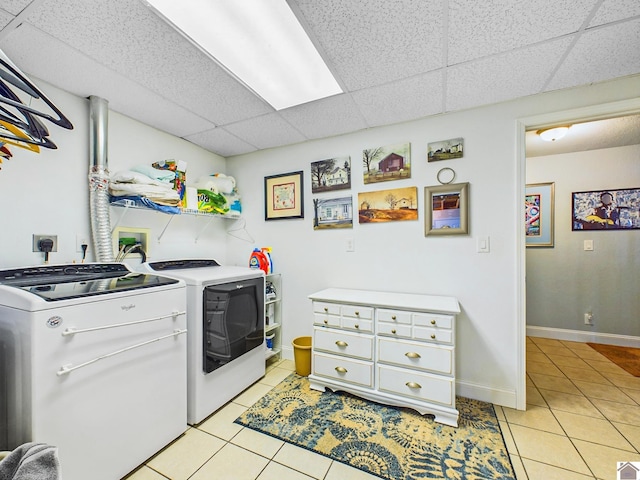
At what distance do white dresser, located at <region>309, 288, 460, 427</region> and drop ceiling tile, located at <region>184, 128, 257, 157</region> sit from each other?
5.63ft

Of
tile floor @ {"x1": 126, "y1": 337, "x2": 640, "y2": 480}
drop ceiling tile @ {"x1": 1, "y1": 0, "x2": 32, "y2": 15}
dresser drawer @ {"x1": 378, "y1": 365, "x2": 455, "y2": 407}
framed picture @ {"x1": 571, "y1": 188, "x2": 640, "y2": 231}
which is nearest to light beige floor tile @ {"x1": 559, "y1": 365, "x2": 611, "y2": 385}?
tile floor @ {"x1": 126, "y1": 337, "x2": 640, "y2": 480}

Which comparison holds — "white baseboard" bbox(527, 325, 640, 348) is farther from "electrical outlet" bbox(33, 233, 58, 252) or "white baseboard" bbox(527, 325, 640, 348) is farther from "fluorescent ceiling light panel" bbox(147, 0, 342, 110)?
"electrical outlet" bbox(33, 233, 58, 252)

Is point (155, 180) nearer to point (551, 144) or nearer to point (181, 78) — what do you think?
point (181, 78)

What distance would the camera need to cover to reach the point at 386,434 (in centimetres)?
168

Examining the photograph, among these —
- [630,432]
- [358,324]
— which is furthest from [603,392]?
[358,324]

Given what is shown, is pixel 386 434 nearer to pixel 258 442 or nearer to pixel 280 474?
pixel 280 474

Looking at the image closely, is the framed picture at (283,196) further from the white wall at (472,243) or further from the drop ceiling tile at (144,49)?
the drop ceiling tile at (144,49)

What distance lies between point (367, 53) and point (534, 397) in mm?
2712

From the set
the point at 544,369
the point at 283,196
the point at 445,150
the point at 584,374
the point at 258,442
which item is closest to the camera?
the point at 258,442

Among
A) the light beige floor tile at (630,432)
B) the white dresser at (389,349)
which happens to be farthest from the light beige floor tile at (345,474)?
the light beige floor tile at (630,432)

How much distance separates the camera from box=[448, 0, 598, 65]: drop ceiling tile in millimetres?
1160

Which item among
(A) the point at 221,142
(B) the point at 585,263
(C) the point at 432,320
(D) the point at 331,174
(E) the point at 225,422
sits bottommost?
(E) the point at 225,422

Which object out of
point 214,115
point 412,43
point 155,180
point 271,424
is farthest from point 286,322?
point 412,43

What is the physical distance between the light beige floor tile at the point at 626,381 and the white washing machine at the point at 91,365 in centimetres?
342
